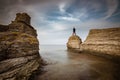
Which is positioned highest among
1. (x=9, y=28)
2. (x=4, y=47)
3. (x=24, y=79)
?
(x=9, y=28)

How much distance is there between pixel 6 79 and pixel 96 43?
26.2 meters

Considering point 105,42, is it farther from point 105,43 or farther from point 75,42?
point 75,42

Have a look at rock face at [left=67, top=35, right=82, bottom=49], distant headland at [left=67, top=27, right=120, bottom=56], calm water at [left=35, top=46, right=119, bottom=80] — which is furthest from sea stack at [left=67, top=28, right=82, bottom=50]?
calm water at [left=35, top=46, right=119, bottom=80]

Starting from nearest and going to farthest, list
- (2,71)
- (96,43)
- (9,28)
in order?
(2,71)
(9,28)
(96,43)

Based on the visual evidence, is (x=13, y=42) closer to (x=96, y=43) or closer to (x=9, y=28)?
(x=9, y=28)

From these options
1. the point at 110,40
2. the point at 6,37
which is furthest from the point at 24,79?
the point at 110,40

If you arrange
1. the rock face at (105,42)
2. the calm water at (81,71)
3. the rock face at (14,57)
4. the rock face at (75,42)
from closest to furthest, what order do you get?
the rock face at (14,57) → the calm water at (81,71) → the rock face at (105,42) → the rock face at (75,42)

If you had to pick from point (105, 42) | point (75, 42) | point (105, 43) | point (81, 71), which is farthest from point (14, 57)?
point (75, 42)

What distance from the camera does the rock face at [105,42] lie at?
20156mm

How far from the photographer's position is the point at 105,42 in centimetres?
2364

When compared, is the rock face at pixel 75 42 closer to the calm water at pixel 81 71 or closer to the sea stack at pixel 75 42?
the sea stack at pixel 75 42

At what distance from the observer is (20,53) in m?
10.5

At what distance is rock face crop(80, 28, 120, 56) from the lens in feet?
66.1

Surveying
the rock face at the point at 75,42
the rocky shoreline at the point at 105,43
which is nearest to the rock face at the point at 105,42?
the rocky shoreline at the point at 105,43
